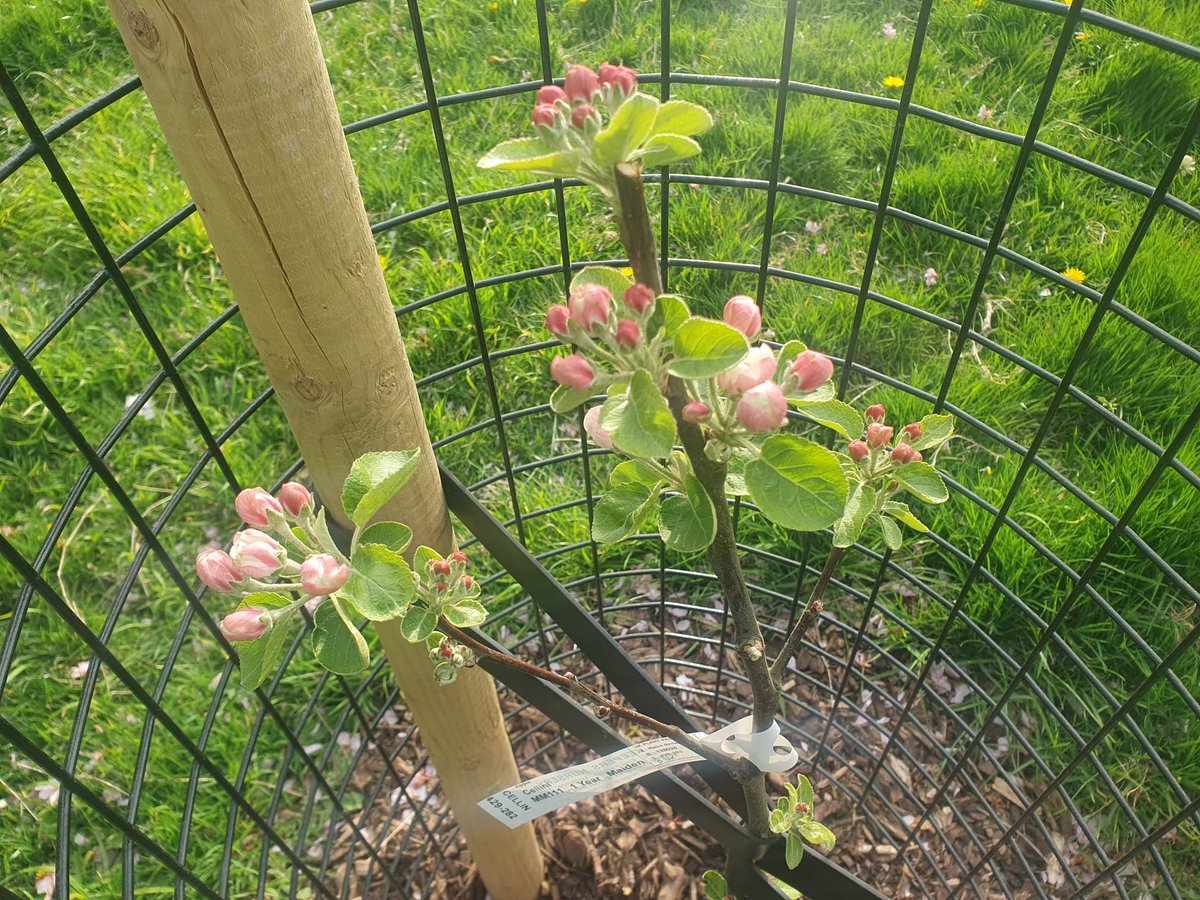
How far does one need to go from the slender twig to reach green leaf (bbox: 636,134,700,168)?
40 centimetres

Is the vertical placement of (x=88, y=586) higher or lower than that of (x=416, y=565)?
lower

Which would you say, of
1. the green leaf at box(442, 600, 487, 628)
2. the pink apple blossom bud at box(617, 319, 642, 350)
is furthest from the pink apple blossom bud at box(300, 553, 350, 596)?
the pink apple blossom bud at box(617, 319, 642, 350)

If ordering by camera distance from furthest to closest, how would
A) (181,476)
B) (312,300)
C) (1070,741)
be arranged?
(181,476)
(1070,741)
(312,300)

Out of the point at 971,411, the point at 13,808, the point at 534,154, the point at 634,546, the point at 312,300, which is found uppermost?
the point at 534,154

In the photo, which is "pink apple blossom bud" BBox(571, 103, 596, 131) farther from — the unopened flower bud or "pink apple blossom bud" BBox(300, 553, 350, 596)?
"pink apple blossom bud" BBox(300, 553, 350, 596)

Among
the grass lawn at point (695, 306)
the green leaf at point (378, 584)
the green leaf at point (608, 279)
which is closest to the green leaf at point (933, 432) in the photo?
the green leaf at point (608, 279)

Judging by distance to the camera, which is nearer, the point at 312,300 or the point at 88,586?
the point at 312,300

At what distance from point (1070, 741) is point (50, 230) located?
85.5 inches

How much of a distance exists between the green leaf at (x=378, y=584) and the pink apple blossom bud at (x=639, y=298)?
0.23 m

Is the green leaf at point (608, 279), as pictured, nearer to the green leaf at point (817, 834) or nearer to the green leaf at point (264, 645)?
the green leaf at point (264, 645)

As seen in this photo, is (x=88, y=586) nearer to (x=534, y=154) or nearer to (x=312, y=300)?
(x=312, y=300)

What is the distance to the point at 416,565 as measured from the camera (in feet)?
2.35

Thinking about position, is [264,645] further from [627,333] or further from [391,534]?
[627,333]

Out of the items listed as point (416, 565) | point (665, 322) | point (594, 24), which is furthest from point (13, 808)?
point (594, 24)
